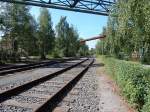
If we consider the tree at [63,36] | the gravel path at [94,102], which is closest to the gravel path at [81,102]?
the gravel path at [94,102]

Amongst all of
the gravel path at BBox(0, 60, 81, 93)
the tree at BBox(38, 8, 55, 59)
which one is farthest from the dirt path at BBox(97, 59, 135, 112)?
the tree at BBox(38, 8, 55, 59)

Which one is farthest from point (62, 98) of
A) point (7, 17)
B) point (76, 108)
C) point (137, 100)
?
point (7, 17)

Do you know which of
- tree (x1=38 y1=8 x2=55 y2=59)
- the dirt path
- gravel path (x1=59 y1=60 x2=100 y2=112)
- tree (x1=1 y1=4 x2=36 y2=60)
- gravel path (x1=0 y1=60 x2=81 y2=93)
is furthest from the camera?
tree (x1=38 y1=8 x2=55 y2=59)

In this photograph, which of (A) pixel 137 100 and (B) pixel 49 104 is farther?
(B) pixel 49 104

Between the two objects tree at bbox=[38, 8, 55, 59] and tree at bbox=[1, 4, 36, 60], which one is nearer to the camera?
tree at bbox=[1, 4, 36, 60]

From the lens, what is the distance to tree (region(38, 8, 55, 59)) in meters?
78.3

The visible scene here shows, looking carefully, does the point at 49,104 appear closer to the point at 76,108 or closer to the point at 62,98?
the point at 76,108

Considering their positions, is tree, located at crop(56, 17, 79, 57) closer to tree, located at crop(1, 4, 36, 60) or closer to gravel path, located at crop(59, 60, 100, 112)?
tree, located at crop(1, 4, 36, 60)

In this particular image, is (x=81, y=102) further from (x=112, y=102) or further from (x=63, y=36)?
(x=63, y=36)

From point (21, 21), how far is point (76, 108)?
48.4 m

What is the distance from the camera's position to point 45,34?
80.0 meters

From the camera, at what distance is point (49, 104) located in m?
11.7

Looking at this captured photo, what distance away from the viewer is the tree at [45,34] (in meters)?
78.3

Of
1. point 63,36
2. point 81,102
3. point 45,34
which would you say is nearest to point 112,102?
point 81,102
